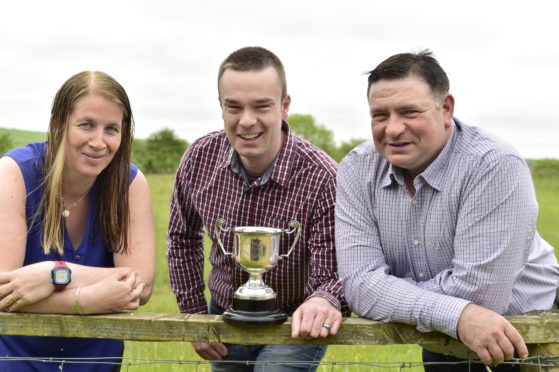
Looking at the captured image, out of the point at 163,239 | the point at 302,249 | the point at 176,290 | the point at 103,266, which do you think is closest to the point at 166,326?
the point at 103,266

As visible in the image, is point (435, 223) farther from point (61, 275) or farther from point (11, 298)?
point (11, 298)

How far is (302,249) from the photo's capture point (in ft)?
13.3

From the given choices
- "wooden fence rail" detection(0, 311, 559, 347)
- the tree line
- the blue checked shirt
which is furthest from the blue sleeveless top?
the tree line

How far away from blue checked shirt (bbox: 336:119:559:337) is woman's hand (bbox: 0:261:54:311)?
1.31m

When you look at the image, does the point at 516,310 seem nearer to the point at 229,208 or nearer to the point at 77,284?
the point at 229,208

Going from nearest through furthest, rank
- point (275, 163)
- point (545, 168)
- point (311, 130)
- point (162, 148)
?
point (275, 163) < point (545, 168) < point (162, 148) < point (311, 130)

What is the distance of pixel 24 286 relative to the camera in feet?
10.8

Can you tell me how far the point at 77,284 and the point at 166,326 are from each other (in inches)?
18.8

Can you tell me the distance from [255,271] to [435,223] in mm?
818

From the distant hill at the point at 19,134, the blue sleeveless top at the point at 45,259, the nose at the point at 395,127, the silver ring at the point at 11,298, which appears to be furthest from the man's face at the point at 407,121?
the distant hill at the point at 19,134

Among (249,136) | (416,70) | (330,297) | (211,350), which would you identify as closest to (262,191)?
(249,136)

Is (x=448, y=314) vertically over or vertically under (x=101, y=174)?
under

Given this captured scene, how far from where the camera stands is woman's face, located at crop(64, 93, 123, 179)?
3.54 metres

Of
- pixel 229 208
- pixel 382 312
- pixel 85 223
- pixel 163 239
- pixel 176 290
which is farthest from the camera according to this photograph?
pixel 163 239
